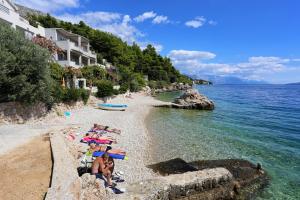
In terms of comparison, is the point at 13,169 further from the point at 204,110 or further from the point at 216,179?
the point at 204,110

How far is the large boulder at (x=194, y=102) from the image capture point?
1540 inches

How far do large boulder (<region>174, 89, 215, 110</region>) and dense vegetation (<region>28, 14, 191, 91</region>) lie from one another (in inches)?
547

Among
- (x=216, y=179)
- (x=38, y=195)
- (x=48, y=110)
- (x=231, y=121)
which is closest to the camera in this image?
(x=38, y=195)

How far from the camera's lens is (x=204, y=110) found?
1502 inches

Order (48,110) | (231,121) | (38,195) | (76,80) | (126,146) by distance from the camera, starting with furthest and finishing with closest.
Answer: (76,80)
(231,121)
(48,110)
(126,146)
(38,195)

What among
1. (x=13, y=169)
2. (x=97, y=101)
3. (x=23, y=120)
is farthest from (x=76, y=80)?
(x=13, y=169)

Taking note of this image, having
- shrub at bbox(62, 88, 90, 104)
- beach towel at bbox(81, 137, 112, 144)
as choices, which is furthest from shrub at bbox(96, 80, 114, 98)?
beach towel at bbox(81, 137, 112, 144)

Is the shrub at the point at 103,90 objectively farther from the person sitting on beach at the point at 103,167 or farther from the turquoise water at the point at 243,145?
the person sitting on beach at the point at 103,167

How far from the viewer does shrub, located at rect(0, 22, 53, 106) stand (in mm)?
17422

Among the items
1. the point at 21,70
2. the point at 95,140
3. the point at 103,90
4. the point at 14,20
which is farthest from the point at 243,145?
the point at 14,20

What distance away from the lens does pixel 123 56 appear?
236ft

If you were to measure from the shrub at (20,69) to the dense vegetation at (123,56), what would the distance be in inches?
769

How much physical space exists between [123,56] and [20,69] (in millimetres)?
54801

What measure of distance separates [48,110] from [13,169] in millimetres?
12777
